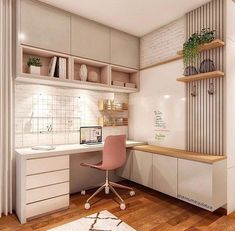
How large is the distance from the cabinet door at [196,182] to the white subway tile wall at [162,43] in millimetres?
1743

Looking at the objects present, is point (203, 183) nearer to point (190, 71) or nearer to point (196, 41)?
point (190, 71)

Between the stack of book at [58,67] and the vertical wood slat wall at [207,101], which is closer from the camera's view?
the vertical wood slat wall at [207,101]

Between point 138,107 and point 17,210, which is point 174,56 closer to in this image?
point 138,107

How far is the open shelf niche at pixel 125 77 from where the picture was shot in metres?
3.54

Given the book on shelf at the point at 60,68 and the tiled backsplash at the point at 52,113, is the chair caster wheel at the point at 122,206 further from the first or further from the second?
the book on shelf at the point at 60,68

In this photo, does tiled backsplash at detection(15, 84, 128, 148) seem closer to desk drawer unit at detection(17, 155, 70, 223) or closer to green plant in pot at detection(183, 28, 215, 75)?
desk drawer unit at detection(17, 155, 70, 223)

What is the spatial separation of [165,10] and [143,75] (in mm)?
1154

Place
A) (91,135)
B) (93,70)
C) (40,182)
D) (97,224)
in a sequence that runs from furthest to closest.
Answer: (93,70) < (91,135) < (40,182) < (97,224)

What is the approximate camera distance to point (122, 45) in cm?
346

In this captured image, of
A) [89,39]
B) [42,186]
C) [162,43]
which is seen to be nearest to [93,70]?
[89,39]

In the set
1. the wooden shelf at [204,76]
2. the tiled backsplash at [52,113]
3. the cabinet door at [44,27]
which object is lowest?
the tiled backsplash at [52,113]

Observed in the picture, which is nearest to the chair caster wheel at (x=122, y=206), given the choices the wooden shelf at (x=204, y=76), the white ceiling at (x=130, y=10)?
the wooden shelf at (x=204, y=76)

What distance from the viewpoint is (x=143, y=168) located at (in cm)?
311

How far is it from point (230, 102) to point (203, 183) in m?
1.05
